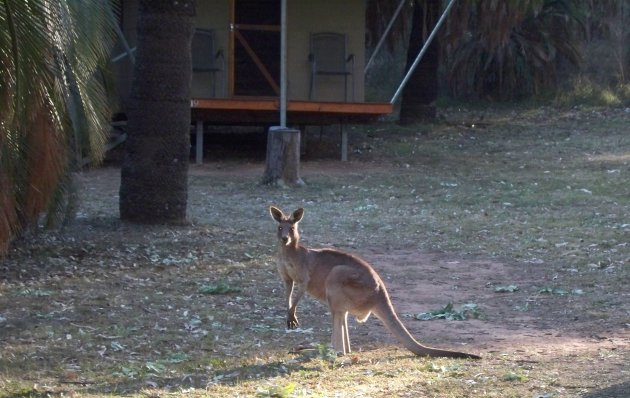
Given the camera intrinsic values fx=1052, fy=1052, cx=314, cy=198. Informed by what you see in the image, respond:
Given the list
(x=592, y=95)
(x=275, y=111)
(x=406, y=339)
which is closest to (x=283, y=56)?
(x=275, y=111)

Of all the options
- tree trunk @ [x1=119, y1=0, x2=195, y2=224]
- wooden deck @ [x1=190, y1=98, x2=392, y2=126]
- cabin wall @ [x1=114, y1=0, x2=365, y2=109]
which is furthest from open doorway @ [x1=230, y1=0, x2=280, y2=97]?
tree trunk @ [x1=119, y1=0, x2=195, y2=224]

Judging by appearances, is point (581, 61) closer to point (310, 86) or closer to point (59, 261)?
point (310, 86)

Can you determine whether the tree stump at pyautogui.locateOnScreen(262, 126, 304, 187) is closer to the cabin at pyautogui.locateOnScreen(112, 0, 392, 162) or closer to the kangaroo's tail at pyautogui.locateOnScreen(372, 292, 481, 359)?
the cabin at pyautogui.locateOnScreen(112, 0, 392, 162)

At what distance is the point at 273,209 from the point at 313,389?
6.27 ft

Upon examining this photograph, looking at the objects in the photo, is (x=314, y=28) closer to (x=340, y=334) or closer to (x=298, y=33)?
(x=298, y=33)

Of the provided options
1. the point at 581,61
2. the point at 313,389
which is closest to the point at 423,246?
the point at 313,389

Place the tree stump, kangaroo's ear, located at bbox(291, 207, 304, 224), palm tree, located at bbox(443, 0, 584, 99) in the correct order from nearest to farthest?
kangaroo's ear, located at bbox(291, 207, 304, 224), the tree stump, palm tree, located at bbox(443, 0, 584, 99)

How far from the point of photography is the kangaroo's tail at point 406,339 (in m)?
7.43

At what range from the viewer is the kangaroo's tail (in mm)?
7426

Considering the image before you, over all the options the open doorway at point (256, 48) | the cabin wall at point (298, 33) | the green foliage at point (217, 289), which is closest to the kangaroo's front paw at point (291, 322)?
the green foliage at point (217, 289)

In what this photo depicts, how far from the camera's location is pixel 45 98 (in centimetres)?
798

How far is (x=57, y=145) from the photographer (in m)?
8.98

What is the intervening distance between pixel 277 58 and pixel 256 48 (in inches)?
19.5

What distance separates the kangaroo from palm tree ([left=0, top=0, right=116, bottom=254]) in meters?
2.11
